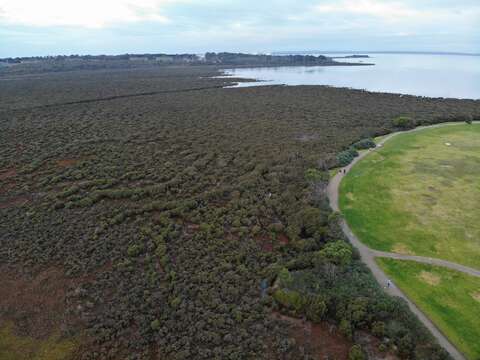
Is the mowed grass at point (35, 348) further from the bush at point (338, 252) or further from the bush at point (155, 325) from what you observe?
the bush at point (338, 252)

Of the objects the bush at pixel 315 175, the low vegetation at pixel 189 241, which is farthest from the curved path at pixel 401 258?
the bush at pixel 315 175

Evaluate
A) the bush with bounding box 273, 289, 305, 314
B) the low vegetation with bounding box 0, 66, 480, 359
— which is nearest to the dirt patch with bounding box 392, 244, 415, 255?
the low vegetation with bounding box 0, 66, 480, 359

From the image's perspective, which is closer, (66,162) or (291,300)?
(291,300)

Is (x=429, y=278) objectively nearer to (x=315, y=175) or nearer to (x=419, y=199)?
(x=419, y=199)

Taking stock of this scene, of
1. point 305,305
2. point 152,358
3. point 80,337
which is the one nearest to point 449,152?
point 305,305

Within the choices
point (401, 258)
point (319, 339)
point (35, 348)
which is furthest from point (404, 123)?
point (35, 348)

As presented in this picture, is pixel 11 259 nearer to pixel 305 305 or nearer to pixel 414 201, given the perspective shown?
pixel 305 305

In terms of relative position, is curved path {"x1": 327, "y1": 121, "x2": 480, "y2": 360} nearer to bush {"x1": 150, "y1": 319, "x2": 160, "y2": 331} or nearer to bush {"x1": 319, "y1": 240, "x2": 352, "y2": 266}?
bush {"x1": 319, "y1": 240, "x2": 352, "y2": 266}
